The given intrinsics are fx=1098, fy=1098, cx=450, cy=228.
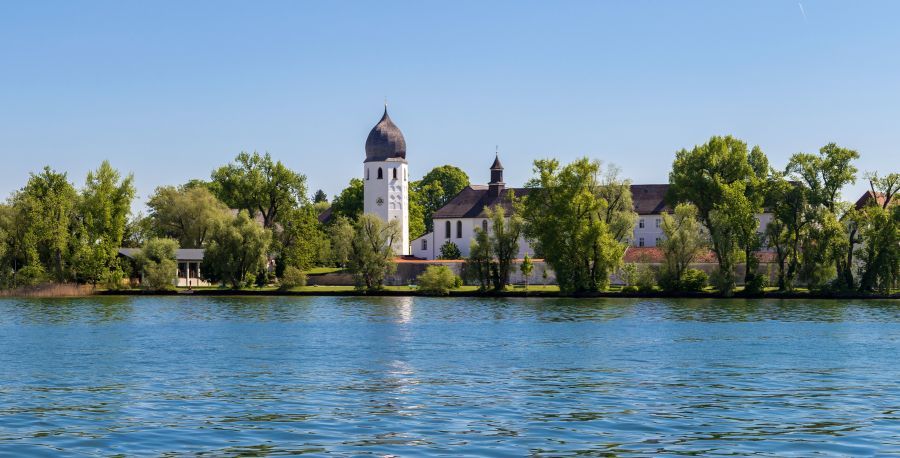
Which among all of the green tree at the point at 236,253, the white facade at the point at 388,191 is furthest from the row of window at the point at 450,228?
the green tree at the point at 236,253

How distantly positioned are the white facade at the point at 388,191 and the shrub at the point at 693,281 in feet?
162

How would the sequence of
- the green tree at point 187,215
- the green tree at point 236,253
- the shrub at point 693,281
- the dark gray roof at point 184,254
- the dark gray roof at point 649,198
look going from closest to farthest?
the shrub at point 693,281, the green tree at point 236,253, the dark gray roof at point 184,254, the green tree at point 187,215, the dark gray roof at point 649,198

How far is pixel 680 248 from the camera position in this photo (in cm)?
8706

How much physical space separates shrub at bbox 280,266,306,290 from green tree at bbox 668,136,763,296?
34.2 metres

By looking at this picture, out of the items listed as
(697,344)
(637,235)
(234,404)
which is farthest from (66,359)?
(637,235)

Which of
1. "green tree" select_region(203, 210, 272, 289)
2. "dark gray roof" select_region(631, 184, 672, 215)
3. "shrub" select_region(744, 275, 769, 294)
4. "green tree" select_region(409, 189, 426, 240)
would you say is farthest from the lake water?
"green tree" select_region(409, 189, 426, 240)

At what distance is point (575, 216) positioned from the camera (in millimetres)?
88312

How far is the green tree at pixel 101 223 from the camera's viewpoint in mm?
96375

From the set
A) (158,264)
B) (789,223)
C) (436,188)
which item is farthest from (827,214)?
(436,188)

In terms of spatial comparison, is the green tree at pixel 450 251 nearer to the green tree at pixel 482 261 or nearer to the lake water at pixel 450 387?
the green tree at pixel 482 261

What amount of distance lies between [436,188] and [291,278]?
5980 centimetres

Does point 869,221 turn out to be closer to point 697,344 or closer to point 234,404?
point 697,344

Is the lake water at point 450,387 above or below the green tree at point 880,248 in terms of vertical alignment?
below

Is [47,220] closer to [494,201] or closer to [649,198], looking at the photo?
[494,201]
